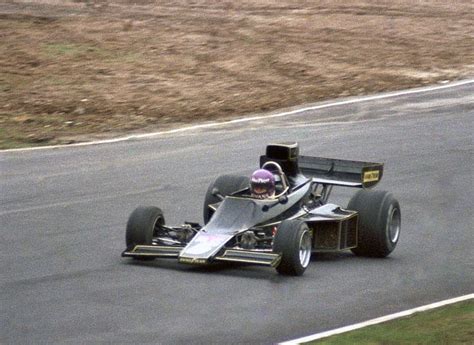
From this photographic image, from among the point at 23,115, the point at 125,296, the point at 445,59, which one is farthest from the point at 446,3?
the point at 125,296

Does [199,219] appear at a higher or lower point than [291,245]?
lower

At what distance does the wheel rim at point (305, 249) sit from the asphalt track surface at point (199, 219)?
0.22 meters

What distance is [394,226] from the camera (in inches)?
539

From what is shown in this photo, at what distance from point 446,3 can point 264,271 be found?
27005 mm

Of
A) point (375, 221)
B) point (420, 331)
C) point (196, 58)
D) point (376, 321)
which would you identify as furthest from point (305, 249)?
point (196, 58)

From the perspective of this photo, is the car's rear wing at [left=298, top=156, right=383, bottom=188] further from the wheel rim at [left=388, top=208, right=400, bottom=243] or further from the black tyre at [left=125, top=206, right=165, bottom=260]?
the black tyre at [left=125, top=206, right=165, bottom=260]

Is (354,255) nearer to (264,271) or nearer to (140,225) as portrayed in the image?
(264,271)

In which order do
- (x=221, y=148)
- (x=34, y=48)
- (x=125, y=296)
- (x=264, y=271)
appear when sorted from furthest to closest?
(x=34, y=48) → (x=221, y=148) → (x=264, y=271) → (x=125, y=296)

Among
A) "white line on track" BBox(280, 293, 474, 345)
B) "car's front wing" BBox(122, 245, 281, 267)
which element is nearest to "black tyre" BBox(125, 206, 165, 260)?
"car's front wing" BBox(122, 245, 281, 267)

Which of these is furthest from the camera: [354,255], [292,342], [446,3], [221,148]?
[446,3]

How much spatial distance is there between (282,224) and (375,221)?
4.88 feet

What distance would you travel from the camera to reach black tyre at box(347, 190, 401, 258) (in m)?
13.3

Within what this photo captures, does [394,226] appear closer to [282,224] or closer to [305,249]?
[305,249]

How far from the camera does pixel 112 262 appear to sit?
42.3ft
